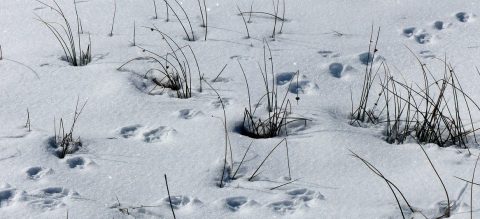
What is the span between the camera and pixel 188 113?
2881mm

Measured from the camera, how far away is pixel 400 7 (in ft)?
12.8

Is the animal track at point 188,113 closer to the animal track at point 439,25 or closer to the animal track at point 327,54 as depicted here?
the animal track at point 327,54

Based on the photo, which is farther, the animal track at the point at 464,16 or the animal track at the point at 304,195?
the animal track at the point at 464,16

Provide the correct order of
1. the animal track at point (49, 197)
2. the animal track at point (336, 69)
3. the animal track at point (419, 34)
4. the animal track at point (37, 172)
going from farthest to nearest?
the animal track at point (419, 34)
the animal track at point (336, 69)
the animal track at point (37, 172)
the animal track at point (49, 197)

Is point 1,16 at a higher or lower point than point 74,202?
higher

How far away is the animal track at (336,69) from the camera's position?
128 inches

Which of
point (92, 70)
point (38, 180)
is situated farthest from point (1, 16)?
point (38, 180)

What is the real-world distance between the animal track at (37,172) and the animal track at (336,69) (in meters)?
1.49

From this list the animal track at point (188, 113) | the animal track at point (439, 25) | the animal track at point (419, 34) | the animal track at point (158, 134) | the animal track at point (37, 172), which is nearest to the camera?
the animal track at point (37, 172)

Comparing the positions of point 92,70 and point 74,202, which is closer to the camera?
point 74,202

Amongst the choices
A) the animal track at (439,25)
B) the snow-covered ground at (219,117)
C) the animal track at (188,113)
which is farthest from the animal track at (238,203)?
the animal track at (439,25)

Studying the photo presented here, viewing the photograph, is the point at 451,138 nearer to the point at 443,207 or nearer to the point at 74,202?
the point at 443,207

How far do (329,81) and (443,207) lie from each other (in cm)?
110

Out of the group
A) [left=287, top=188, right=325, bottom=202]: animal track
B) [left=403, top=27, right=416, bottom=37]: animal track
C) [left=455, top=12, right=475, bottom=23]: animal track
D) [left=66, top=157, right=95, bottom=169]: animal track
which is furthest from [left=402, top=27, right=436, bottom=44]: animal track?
[left=66, top=157, right=95, bottom=169]: animal track
